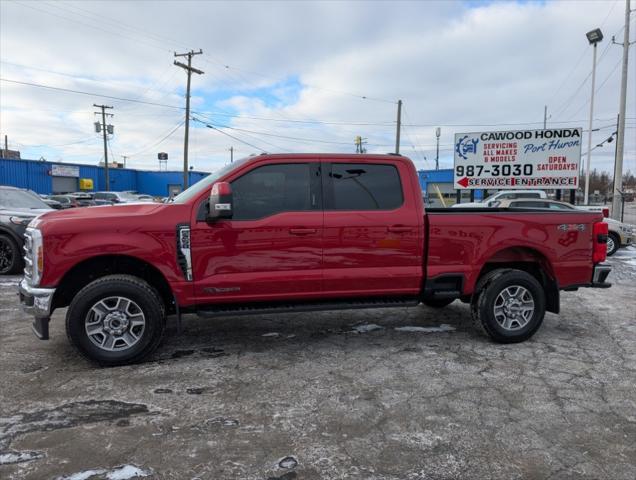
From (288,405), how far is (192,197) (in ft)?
6.96

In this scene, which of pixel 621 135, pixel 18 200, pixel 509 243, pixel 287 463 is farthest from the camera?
pixel 621 135

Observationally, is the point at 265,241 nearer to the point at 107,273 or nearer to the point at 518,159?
the point at 107,273

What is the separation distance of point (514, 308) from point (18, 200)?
9.59m

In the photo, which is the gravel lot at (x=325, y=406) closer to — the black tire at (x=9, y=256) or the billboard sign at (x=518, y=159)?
the black tire at (x=9, y=256)

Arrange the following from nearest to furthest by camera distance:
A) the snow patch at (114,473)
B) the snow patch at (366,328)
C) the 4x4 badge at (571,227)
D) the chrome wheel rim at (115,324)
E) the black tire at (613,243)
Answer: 1. the snow patch at (114,473)
2. the chrome wheel rim at (115,324)
3. the 4x4 badge at (571,227)
4. the snow patch at (366,328)
5. the black tire at (613,243)

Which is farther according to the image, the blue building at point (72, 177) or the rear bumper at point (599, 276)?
the blue building at point (72, 177)

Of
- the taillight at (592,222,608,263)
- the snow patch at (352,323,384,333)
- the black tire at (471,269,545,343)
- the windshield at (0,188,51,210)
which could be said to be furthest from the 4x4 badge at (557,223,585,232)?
the windshield at (0,188,51,210)

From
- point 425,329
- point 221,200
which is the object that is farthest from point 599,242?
point 221,200

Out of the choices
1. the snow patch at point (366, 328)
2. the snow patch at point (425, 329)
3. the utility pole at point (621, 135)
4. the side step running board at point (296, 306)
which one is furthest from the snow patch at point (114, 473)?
the utility pole at point (621, 135)

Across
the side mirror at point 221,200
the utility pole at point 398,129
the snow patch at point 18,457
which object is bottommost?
the snow patch at point 18,457

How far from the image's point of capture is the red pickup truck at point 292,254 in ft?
14.1

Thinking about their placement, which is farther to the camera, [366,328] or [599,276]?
[366,328]

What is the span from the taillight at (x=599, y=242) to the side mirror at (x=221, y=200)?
4032 mm

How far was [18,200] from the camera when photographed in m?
9.78
